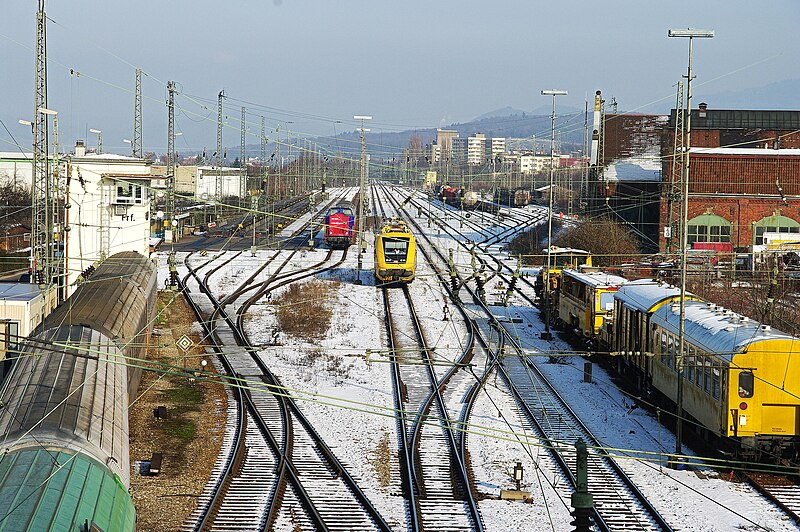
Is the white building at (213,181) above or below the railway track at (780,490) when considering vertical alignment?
above

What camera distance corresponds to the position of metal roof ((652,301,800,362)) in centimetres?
1623

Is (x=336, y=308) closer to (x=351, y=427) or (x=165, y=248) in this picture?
(x=351, y=427)

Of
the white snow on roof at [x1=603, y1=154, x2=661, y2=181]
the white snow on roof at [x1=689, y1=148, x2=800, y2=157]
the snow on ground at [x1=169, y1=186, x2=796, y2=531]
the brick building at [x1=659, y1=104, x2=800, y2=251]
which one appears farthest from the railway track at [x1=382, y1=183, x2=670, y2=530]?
the white snow on roof at [x1=603, y1=154, x2=661, y2=181]

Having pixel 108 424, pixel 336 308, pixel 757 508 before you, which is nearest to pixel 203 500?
pixel 108 424

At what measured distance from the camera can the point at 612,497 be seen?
15188mm

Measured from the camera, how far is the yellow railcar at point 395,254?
1544 inches

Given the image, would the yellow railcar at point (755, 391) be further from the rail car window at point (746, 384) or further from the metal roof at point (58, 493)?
the metal roof at point (58, 493)

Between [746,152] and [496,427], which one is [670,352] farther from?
[746,152]

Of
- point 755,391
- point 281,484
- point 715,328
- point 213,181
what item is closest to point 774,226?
point 715,328

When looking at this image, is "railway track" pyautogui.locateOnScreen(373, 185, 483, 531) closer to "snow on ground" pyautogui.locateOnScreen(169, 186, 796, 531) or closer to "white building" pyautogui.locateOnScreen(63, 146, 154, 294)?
"snow on ground" pyautogui.locateOnScreen(169, 186, 796, 531)

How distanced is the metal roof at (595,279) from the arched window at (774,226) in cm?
2195

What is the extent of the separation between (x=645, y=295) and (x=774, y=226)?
29.6m

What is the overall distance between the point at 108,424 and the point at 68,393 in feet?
2.42

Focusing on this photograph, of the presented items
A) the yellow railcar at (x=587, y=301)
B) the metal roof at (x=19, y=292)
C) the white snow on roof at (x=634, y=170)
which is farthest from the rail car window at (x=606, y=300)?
the white snow on roof at (x=634, y=170)
